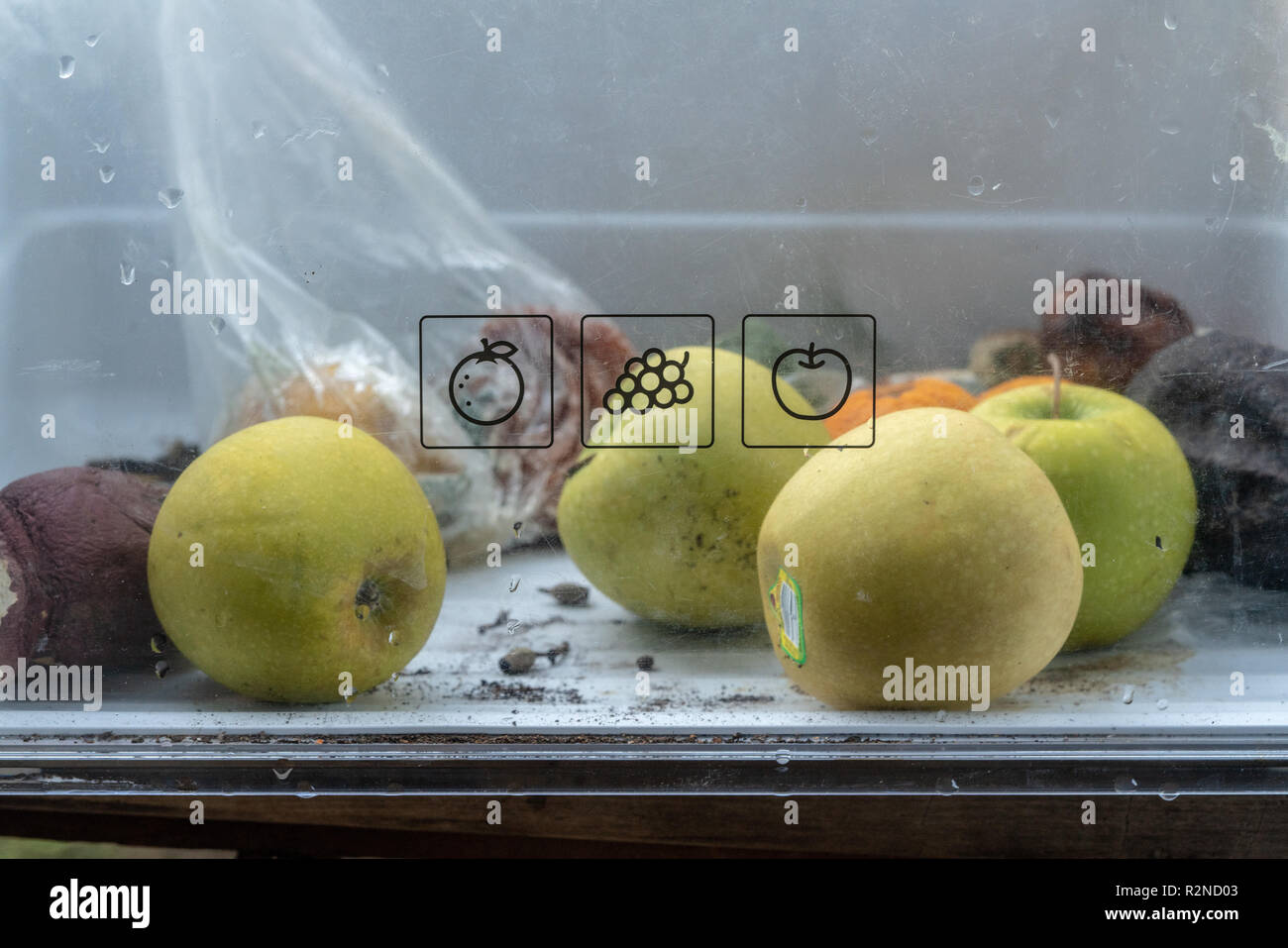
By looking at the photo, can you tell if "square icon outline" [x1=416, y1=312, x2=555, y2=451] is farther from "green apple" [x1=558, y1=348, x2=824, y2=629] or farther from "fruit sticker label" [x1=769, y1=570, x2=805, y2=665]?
"fruit sticker label" [x1=769, y1=570, x2=805, y2=665]

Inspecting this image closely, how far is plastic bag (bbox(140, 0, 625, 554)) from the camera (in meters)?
0.47

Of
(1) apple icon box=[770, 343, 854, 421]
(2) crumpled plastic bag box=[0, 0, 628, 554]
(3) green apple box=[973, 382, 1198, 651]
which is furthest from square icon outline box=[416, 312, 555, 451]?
(3) green apple box=[973, 382, 1198, 651]

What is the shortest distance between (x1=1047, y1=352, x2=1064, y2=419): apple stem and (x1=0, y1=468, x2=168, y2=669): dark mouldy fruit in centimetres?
46

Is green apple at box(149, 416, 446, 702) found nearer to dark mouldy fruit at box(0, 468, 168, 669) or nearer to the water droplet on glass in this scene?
dark mouldy fruit at box(0, 468, 168, 669)

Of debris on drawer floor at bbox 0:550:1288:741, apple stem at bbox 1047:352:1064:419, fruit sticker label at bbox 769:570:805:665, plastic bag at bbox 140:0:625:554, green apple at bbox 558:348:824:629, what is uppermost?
plastic bag at bbox 140:0:625:554

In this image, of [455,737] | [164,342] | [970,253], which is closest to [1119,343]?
[970,253]

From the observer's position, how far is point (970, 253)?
466mm

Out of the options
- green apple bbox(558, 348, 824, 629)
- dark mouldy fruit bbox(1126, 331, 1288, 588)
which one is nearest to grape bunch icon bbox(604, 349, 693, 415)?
green apple bbox(558, 348, 824, 629)

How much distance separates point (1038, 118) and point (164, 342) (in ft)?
1.54

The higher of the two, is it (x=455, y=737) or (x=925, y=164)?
(x=925, y=164)

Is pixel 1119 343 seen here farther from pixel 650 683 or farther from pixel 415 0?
pixel 415 0

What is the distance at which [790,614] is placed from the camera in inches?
17.3

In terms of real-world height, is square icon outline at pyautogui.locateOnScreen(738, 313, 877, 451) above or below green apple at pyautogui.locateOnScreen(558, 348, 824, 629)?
above

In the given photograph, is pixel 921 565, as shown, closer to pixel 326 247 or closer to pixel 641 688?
pixel 641 688
